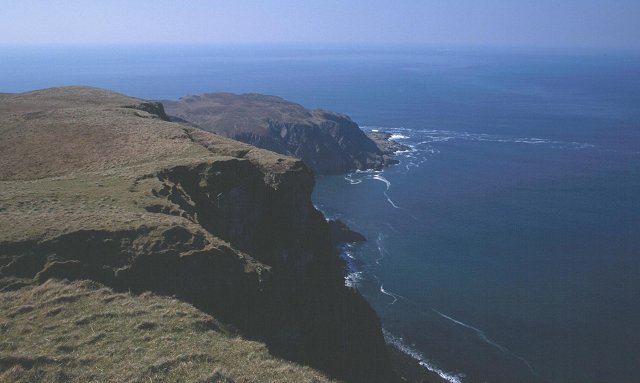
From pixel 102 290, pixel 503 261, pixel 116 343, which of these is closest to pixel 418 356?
pixel 503 261

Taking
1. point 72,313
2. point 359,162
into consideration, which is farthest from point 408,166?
point 72,313

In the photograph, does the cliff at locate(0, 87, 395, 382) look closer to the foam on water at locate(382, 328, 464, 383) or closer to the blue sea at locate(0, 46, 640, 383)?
the foam on water at locate(382, 328, 464, 383)

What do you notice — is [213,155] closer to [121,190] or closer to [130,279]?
[121,190]

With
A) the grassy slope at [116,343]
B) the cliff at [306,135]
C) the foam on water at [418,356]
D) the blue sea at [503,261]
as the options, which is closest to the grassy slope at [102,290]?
the grassy slope at [116,343]

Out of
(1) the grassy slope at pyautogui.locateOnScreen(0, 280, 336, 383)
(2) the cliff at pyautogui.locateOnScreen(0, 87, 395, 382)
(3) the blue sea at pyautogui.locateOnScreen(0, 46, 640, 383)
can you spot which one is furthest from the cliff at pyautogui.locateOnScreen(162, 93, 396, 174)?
(1) the grassy slope at pyautogui.locateOnScreen(0, 280, 336, 383)

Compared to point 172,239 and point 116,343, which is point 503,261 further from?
point 116,343
